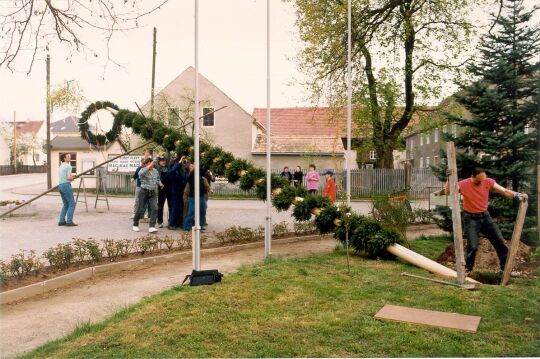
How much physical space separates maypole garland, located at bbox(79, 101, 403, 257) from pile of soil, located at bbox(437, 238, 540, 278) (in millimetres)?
1491

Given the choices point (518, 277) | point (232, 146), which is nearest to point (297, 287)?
point (518, 277)

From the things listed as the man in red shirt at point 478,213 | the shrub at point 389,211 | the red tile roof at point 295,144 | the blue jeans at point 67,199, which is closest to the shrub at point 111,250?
the blue jeans at point 67,199

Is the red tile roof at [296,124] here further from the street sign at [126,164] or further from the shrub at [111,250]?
the shrub at [111,250]

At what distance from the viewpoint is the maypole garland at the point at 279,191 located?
10.3 m

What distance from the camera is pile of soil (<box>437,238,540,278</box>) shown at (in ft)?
32.3

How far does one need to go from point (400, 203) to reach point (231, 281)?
5.33 meters

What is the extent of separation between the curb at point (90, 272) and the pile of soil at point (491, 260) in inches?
180

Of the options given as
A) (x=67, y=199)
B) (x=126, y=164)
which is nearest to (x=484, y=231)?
(x=67, y=199)

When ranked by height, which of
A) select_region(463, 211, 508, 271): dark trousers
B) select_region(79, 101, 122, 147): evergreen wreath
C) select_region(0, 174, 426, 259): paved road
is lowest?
select_region(0, 174, 426, 259): paved road

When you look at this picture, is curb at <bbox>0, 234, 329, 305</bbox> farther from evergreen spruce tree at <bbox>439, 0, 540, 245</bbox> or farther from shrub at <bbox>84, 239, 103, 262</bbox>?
evergreen spruce tree at <bbox>439, 0, 540, 245</bbox>

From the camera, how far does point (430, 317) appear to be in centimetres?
587

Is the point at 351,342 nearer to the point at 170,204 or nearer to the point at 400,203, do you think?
the point at 400,203

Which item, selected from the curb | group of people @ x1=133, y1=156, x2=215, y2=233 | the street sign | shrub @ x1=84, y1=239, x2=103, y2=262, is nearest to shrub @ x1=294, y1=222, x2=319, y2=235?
the curb

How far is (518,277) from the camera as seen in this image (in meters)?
8.86
